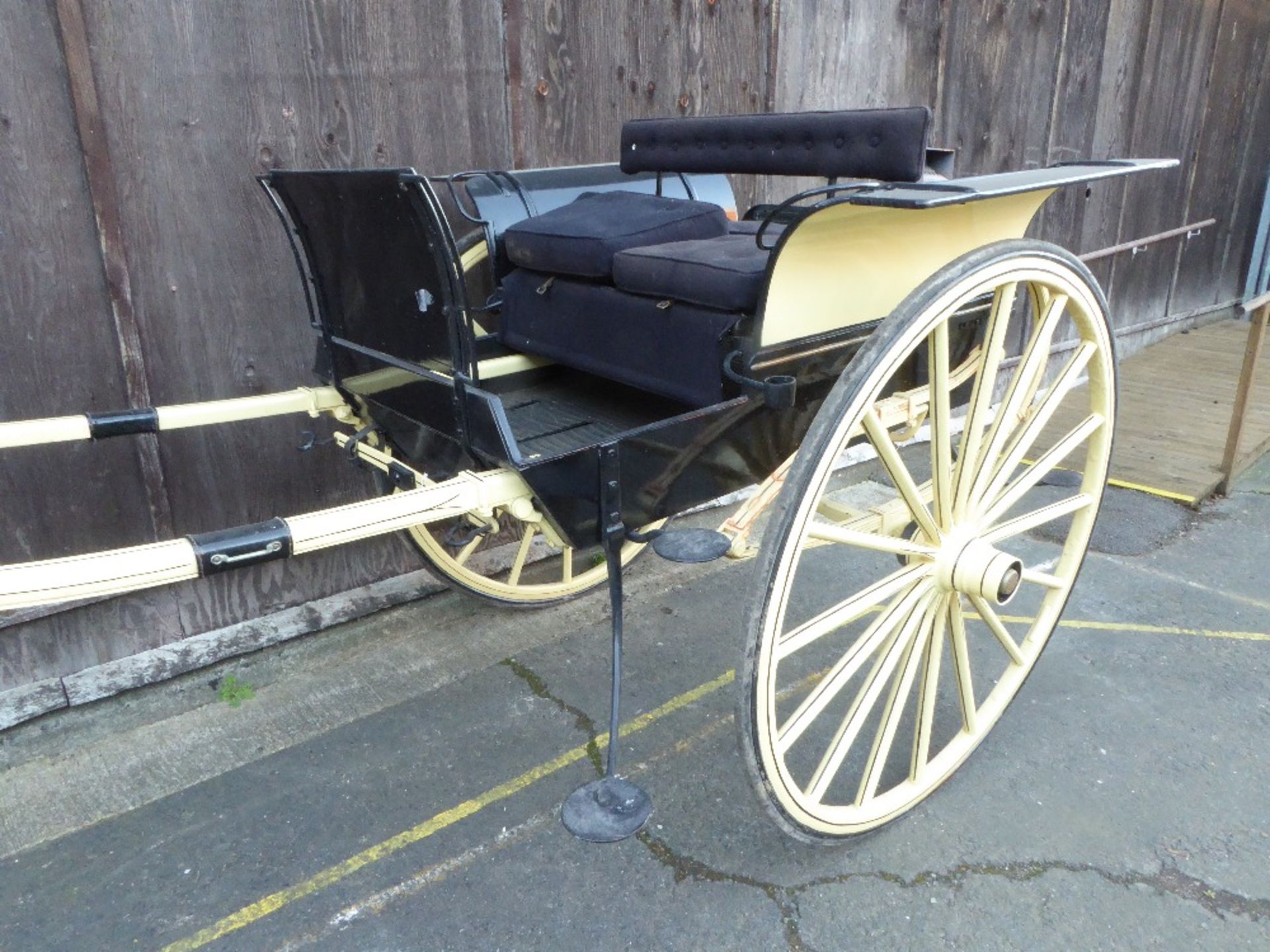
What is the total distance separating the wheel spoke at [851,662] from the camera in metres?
1.53

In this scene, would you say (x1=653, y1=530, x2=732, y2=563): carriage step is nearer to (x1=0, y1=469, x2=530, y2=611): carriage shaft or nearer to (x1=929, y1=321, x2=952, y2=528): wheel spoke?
(x1=0, y1=469, x2=530, y2=611): carriage shaft

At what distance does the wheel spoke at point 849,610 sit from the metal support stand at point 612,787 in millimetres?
335

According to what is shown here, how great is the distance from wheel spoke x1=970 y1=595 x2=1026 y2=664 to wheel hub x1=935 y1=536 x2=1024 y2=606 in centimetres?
4

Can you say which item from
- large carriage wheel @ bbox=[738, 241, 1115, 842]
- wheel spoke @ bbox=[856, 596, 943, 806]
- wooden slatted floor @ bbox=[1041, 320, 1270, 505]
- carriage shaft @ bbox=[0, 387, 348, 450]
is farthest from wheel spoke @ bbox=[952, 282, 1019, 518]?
wooden slatted floor @ bbox=[1041, 320, 1270, 505]

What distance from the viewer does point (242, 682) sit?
99.2 inches

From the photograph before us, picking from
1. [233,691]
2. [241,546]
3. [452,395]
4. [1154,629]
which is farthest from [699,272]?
[1154,629]

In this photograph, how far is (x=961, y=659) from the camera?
1.89m

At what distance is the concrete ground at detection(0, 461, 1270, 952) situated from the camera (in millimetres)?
1708

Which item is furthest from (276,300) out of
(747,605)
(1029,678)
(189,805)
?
(1029,678)

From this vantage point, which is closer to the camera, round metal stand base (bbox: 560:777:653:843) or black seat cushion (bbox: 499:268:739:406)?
round metal stand base (bbox: 560:777:653:843)

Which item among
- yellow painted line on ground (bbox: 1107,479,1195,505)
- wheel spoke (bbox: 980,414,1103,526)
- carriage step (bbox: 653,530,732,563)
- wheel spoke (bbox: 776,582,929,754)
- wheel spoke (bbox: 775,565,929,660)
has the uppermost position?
wheel spoke (bbox: 980,414,1103,526)

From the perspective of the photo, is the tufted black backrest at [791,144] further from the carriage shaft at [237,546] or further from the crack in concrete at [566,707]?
the crack in concrete at [566,707]

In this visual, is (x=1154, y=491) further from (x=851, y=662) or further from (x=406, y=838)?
(x=406, y=838)

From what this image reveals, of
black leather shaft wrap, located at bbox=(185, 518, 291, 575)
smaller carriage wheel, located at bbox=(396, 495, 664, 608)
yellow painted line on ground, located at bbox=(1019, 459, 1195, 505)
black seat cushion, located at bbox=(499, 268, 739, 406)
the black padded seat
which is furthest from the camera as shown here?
yellow painted line on ground, located at bbox=(1019, 459, 1195, 505)
